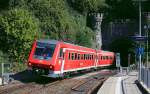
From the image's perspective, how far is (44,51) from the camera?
3531cm

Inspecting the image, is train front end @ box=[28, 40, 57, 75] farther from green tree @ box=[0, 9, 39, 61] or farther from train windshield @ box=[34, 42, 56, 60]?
green tree @ box=[0, 9, 39, 61]

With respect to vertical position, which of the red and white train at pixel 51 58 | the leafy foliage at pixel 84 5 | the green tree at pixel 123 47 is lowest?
the green tree at pixel 123 47

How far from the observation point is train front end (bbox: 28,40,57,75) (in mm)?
34375

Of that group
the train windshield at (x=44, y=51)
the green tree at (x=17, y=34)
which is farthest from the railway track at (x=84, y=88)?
the green tree at (x=17, y=34)

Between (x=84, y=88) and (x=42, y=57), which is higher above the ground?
(x=42, y=57)

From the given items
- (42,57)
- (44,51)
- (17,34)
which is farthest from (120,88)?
(17,34)

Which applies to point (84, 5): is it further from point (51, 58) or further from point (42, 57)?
point (51, 58)

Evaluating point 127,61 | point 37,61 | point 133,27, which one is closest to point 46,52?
point 37,61

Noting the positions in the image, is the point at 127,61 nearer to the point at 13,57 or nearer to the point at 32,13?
the point at 32,13

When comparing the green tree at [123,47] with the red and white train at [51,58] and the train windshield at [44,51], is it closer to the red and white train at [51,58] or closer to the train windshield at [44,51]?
the red and white train at [51,58]

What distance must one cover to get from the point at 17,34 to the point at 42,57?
636 inches

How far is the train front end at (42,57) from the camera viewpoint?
34.4 meters

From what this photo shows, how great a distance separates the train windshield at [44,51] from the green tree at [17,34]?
14917mm

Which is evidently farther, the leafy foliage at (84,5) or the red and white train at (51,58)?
the leafy foliage at (84,5)
